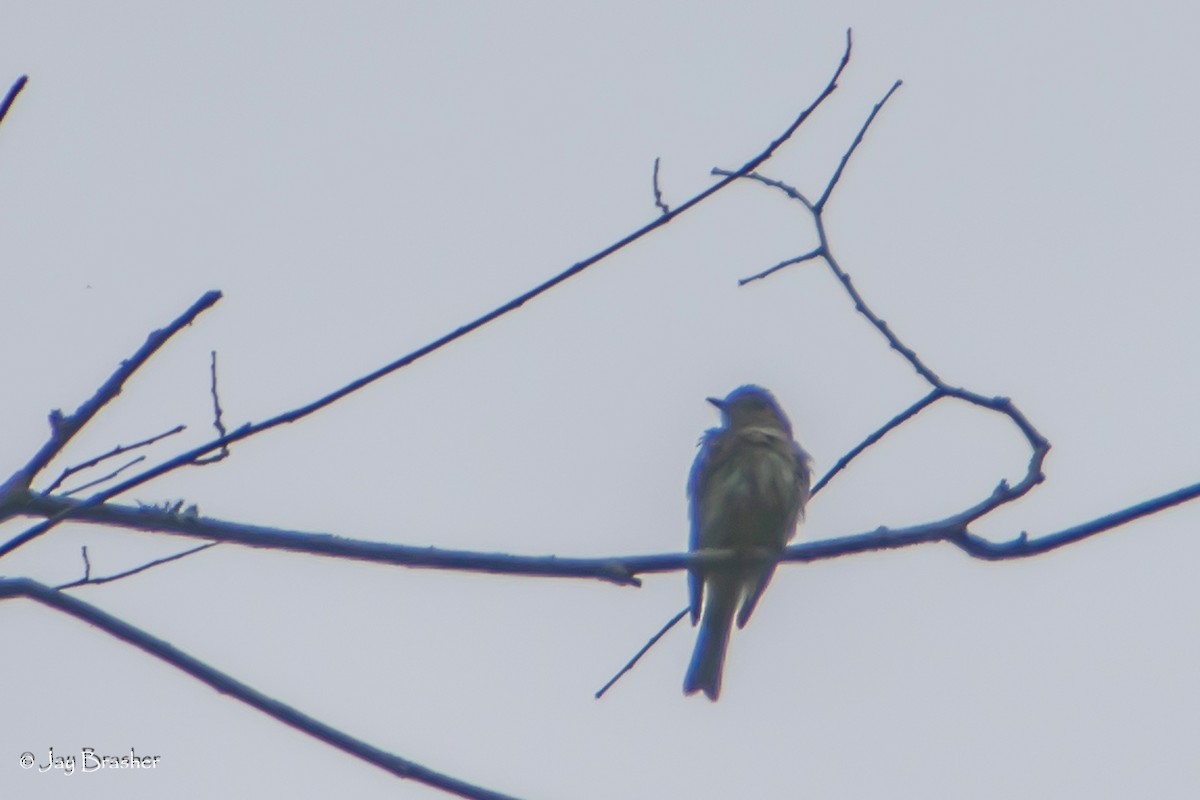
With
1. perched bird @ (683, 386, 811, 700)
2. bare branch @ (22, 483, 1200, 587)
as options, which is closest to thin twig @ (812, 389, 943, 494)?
bare branch @ (22, 483, 1200, 587)

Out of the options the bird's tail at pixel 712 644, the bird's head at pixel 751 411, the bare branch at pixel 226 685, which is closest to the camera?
the bare branch at pixel 226 685

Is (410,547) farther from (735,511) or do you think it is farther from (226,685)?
(735,511)

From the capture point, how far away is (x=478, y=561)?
2.31 metres

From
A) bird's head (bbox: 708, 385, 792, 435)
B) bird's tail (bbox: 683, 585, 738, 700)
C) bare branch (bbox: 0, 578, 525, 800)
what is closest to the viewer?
bare branch (bbox: 0, 578, 525, 800)

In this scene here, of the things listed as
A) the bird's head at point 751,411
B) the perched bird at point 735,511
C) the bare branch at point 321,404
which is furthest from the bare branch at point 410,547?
the bird's head at point 751,411

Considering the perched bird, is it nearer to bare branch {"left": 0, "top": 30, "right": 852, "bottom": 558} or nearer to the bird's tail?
the bird's tail

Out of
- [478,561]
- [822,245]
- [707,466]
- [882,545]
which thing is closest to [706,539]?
[707,466]

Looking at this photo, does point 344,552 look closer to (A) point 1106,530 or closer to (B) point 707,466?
(A) point 1106,530

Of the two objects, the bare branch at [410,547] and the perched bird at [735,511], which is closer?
the bare branch at [410,547]

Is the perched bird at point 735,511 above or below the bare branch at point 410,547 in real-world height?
above

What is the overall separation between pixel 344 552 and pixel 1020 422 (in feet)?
4.78

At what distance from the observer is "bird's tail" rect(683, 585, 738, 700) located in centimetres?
614

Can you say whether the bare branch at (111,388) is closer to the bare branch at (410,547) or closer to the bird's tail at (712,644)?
the bare branch at (410,547)

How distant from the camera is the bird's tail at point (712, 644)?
6.14 m
